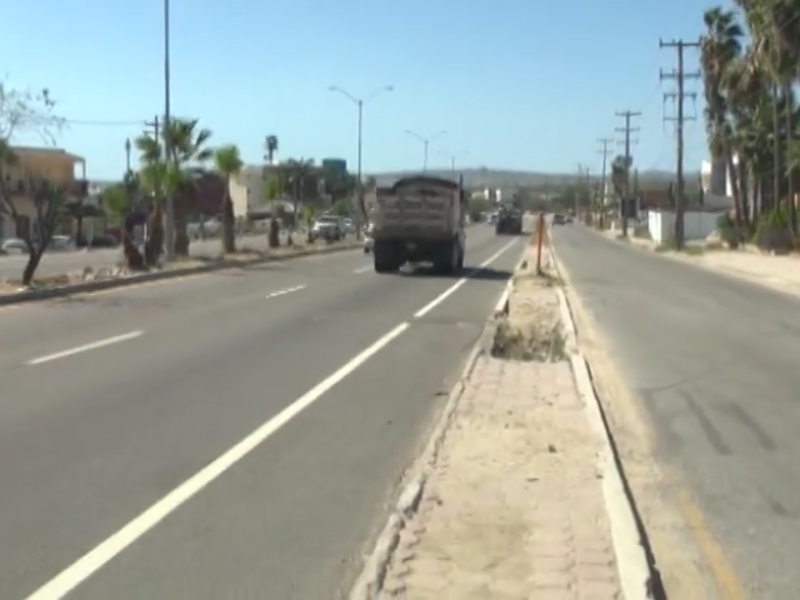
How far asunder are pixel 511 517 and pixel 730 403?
6631mm

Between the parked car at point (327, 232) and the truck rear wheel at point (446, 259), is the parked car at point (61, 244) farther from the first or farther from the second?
the truck rear wheel at point (446, 259)

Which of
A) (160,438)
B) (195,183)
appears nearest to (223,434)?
(160,438)

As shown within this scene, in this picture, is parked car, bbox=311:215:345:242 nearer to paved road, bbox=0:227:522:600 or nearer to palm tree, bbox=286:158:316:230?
palm tree, bbox=286:158:316:230

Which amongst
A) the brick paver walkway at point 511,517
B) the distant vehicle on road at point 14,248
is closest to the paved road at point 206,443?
the brick paver walkway at point 511,517

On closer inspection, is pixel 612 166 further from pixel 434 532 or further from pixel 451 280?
pixel 434 532

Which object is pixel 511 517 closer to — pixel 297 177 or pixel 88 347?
pixel 88 347

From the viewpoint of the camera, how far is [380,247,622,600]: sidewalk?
712cm

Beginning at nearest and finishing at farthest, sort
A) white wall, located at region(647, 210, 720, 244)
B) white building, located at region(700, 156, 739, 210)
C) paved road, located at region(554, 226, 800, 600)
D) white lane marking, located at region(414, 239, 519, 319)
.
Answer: paved road, located at region(554, 226, 800, 600), white lane marking, located at region(414, 239, 519, 319), white wall, located at region(647, 210, 720, 244), white building, located at region(700, 156, 739, 210)

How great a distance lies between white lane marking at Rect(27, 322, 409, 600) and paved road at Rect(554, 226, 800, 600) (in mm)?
3339

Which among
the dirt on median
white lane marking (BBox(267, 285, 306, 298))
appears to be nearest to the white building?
the dirt on median

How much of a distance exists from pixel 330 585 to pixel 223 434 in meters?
4.76

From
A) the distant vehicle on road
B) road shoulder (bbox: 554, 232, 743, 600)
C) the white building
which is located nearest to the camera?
road shoulder (bbox: 554, 232, 743, 600)

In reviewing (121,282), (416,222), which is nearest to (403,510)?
(121,282)

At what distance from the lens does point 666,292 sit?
37.5 metres
